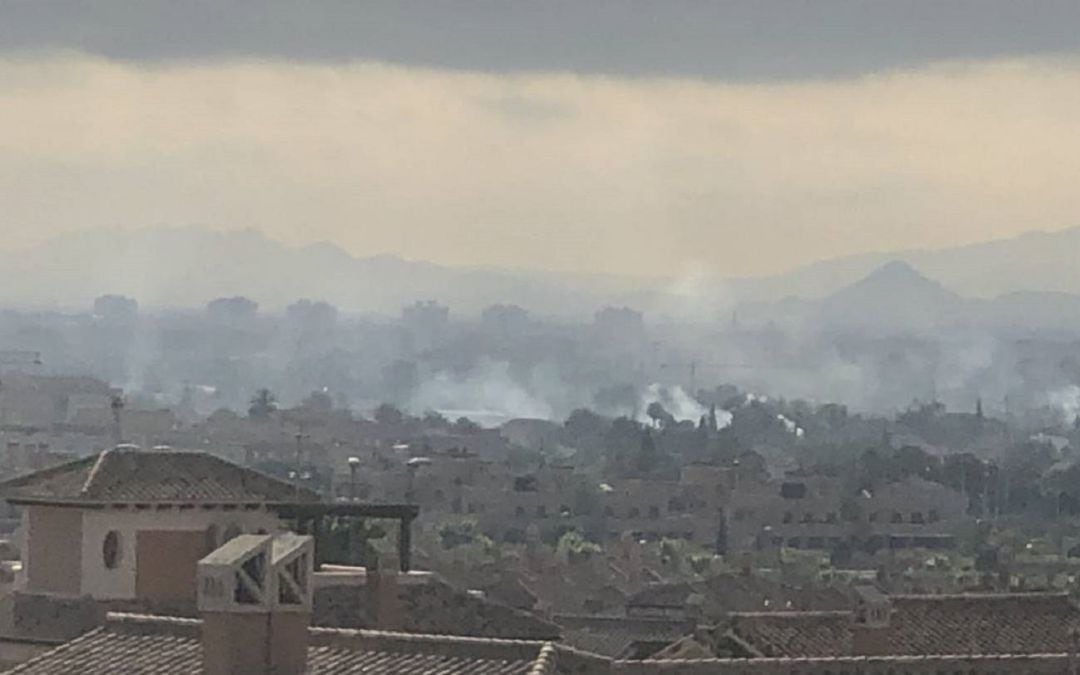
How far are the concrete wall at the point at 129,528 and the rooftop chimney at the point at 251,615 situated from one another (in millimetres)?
8750

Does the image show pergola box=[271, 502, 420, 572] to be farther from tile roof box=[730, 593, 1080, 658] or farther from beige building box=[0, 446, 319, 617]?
tile roof box=[730, 593, 1080, 658]

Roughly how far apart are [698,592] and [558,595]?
5619 mm

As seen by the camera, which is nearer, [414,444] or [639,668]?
[639,668]

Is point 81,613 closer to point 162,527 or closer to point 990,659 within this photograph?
point 162,527

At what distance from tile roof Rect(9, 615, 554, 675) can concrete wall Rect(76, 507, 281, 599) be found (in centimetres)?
726

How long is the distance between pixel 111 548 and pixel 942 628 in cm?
776

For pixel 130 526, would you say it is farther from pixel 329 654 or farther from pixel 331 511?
pixel 329 654

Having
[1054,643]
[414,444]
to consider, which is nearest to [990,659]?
[1054,643]

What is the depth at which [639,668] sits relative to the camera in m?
21.8

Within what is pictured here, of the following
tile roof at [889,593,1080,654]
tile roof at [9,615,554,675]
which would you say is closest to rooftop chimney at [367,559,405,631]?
tile roof at [889,593,1080,654]

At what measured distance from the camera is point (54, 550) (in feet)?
90.7

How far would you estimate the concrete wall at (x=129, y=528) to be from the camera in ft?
88.9

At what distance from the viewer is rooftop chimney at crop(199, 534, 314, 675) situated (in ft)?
59.1

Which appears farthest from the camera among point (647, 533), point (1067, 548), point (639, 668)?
point (647, 533)
